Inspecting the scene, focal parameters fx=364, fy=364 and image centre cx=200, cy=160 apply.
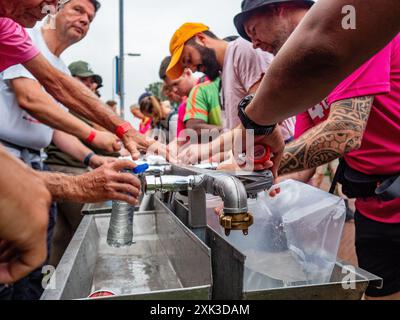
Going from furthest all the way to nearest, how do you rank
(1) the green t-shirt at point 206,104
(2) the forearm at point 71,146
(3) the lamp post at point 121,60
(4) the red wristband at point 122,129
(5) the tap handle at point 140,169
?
(3) the lamp post at point 121,60 → (1) the green t-shirt at point 206,104 → (2) the forearm at point 71,146 → (4) the red wristband at point 122,129 → (5) the tap handle at point 140,169

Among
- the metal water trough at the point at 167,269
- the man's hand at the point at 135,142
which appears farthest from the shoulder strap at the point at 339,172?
the man's hand at the point at 135,142

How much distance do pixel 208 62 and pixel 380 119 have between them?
1.90m

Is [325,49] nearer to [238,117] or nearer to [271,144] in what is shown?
[271,144]

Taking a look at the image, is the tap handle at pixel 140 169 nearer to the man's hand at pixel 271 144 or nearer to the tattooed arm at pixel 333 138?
the man's hand at pixel 271 144

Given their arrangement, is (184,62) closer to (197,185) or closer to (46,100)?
(46,100)

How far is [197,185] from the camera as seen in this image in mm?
1282

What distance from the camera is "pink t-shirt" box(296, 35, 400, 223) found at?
1.61 m

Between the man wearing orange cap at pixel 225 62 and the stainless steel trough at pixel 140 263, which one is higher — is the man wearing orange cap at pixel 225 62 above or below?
above

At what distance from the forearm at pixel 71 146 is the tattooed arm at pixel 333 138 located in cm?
222

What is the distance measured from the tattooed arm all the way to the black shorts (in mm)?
490

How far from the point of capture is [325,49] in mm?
913

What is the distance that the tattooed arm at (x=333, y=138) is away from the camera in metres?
1.62

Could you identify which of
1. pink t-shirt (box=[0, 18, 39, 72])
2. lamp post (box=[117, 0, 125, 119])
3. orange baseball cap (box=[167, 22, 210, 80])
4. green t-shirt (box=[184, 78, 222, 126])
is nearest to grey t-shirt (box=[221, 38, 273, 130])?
orange baseball cap (box=[167, 22, 210, 80])

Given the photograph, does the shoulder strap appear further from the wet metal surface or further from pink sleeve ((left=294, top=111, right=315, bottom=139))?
the wet metal surface
